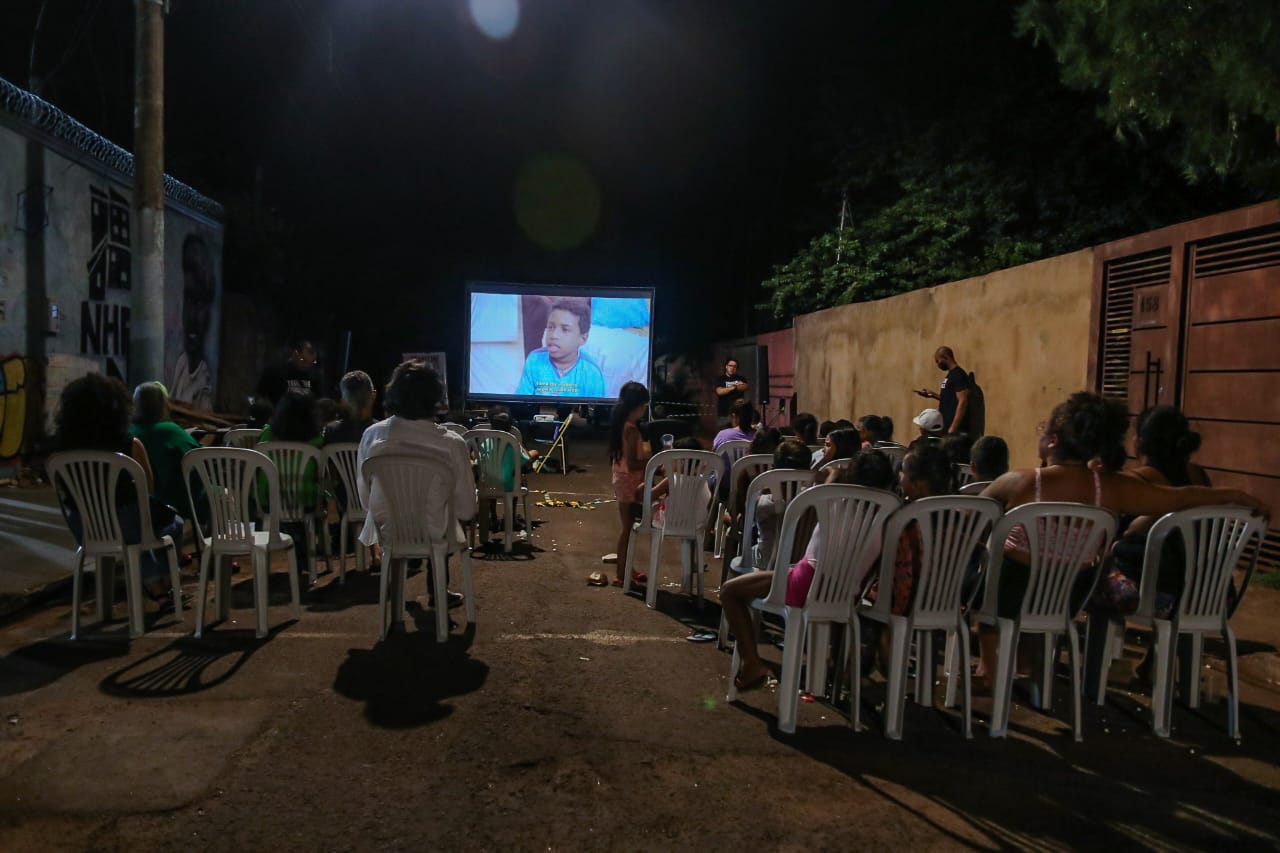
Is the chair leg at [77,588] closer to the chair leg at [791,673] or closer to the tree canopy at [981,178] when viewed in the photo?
the chair leg at [791,673]

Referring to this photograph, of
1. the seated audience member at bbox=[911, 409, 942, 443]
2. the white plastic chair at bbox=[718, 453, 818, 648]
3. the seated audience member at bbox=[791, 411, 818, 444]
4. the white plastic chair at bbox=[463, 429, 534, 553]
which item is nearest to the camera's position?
the white plastic chair at bbox=[718, 453, 818, 648]

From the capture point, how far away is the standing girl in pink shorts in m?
7.16

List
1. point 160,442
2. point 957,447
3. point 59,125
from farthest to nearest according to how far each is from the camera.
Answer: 1. point 59,125
2. point 160,442
3. point 957,447

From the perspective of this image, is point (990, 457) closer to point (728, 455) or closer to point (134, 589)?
point (728, 455)

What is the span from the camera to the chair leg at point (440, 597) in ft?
17.8

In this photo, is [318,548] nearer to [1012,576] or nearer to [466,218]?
[1012,576]

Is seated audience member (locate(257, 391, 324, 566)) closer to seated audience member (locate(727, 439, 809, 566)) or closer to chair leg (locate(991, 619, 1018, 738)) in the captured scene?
seated audience member (locate(727, 439, 809, 566))

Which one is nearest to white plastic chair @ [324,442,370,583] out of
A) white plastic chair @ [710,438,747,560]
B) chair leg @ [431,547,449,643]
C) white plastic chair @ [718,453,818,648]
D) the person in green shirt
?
the person in green shirt

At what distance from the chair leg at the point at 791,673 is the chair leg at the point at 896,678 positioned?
0.39 metres

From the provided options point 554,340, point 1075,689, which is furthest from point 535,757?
point 554,340

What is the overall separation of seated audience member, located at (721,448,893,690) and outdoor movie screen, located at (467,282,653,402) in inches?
656

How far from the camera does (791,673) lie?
4.25m

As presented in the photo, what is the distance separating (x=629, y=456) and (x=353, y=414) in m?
2.12

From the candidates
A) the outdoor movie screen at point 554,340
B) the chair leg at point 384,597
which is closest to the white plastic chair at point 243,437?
the chair leg at point 384,597
